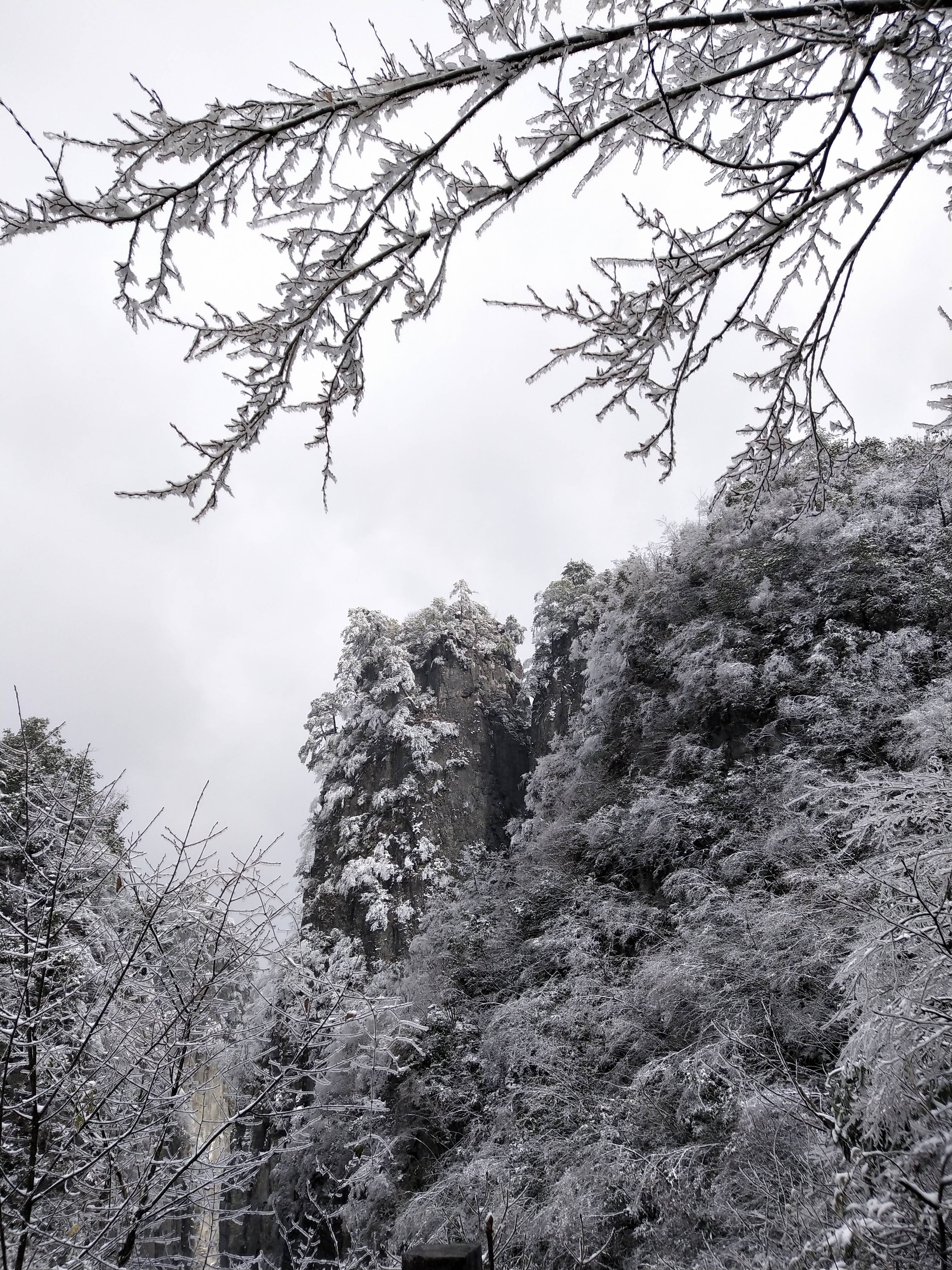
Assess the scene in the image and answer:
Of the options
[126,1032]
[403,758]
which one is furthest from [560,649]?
[126,1032]

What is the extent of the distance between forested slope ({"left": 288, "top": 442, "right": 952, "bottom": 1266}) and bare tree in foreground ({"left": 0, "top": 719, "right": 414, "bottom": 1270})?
Result: 119 cm

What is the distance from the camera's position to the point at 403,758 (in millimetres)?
17594

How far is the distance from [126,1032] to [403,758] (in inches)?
600

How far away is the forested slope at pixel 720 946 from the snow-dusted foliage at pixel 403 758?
1.93m

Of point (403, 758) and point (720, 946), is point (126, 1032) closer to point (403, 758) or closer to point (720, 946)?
point (720, 946)

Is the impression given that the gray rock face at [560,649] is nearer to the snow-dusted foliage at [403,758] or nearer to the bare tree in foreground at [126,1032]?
the snow-dusted foliage at [403,758]

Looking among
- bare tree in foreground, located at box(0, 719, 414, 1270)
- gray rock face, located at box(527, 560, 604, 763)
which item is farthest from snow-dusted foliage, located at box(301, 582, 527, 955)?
bare tree in foreground, located at box(0, 719, 414, 1270)

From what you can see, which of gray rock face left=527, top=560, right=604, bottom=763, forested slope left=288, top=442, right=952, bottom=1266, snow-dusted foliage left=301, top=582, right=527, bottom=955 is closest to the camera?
forested slope left=288, top=442, right=952, bottom=1266

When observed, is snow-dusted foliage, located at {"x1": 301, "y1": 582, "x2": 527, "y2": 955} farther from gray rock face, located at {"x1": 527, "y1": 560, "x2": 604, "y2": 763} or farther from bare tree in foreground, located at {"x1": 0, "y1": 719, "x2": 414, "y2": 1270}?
bare tree in foreground, located at {"x1": 0, "y1": 719, "x2": 414, "y2": 1270}

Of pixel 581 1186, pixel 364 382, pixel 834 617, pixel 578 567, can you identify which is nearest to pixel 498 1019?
pixel 581 1186

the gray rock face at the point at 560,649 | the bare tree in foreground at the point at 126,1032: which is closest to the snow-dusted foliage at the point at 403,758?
the gray rock face at the point at 560,649

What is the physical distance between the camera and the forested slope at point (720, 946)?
8.84 feet

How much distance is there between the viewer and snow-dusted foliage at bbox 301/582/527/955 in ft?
50.6

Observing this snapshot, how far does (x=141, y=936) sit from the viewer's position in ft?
7.67
